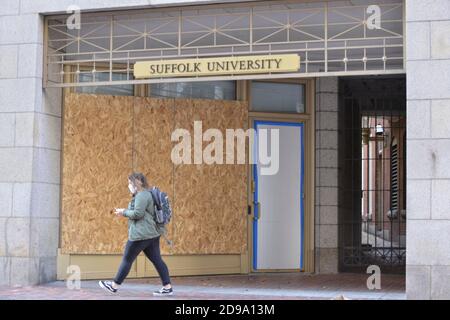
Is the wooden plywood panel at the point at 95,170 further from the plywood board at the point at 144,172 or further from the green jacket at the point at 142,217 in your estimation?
the green jacket at the point at 142,217

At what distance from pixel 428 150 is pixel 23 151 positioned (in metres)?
5.57

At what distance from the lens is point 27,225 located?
439 inches

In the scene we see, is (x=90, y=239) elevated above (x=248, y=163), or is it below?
below

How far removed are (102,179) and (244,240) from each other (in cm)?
255

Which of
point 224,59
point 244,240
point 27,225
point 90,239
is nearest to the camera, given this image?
point 224,59

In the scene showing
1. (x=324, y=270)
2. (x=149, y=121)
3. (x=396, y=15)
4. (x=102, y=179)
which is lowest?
(x=324, y=270)

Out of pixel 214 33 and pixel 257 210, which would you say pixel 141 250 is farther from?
pixel 257 210

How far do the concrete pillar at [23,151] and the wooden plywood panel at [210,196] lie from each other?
84.2 inches

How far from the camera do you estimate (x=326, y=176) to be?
44.0 ft

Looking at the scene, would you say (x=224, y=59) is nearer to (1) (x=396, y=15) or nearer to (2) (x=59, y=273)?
(1) (x=396, y=15)

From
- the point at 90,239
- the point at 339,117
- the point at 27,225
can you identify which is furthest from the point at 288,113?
the point at 27,225

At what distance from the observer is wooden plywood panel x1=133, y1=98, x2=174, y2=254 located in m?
12.3

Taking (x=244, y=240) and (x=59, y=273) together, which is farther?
(x=244, y=240)

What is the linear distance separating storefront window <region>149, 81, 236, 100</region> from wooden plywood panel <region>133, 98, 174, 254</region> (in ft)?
0.89
